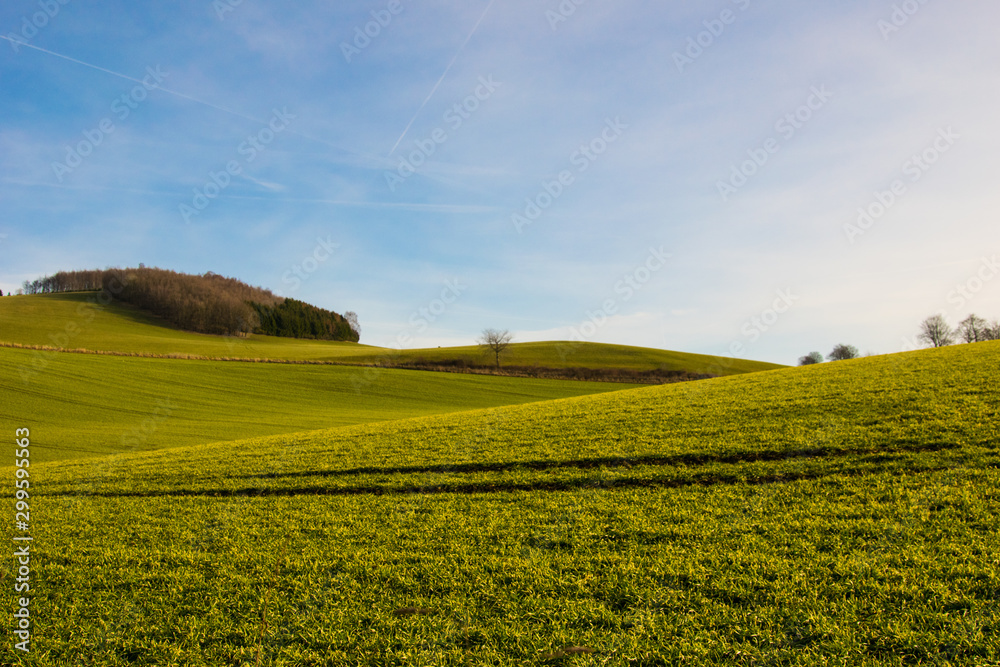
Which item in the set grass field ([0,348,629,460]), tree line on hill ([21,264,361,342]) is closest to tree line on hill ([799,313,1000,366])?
grass field ([0,348,629,460])

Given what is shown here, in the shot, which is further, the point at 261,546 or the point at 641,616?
the point at 261,546

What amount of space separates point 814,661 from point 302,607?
528 cm

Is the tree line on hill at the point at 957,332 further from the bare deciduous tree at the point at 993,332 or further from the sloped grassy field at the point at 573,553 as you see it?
the sloped grassy field at the point at 573,553

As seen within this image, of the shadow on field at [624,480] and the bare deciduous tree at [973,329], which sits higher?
the bare deciduous tree at [973,329]

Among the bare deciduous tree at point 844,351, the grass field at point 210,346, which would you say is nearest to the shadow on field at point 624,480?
the grass field at point 210,346

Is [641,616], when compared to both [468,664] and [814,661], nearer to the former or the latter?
[814,661]

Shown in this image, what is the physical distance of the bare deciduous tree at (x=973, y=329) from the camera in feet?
205

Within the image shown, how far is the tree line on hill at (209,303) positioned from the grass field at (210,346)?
148 inches

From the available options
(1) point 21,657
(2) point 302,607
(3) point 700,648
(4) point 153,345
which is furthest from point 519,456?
(4) point 153,345

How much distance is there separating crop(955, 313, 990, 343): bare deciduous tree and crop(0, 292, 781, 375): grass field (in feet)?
82.6

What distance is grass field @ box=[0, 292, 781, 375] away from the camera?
68.7 meters

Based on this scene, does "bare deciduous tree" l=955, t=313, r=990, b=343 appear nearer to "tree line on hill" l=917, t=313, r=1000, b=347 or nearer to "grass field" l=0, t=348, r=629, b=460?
"tree line on hill" l=917, t=313, r=1000, b=347

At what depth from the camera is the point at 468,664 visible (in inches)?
184

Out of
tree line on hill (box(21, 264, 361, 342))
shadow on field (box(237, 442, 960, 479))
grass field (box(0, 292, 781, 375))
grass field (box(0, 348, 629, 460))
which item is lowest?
grass field (box(0, 348, 629, 460))
